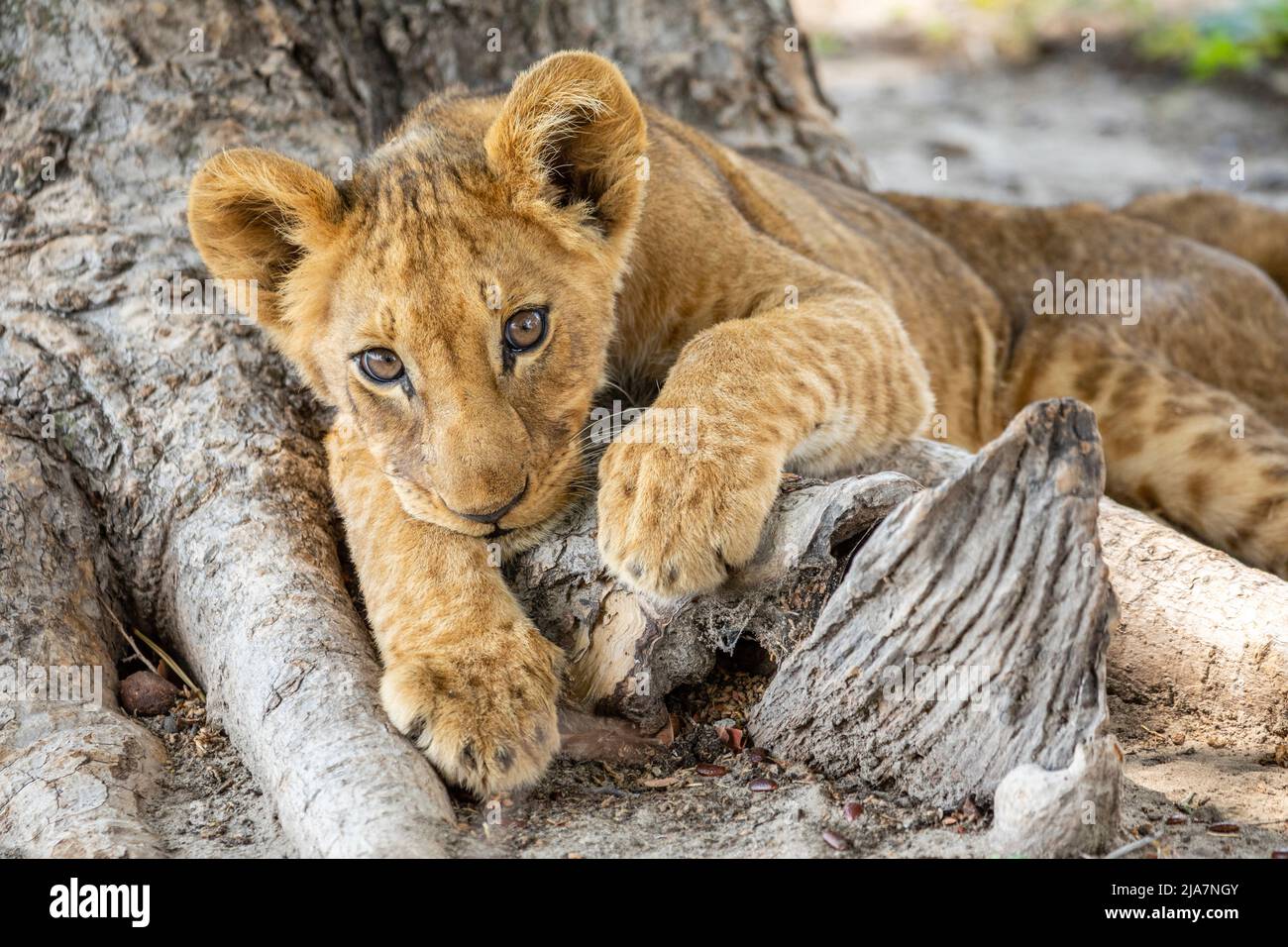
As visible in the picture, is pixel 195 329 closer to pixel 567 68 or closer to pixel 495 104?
pixel 495 104

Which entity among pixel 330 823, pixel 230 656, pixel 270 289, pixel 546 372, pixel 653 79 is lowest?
pixel 330 823

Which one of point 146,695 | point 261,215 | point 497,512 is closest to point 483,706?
point 497,512

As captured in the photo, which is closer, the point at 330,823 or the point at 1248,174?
the point at 330,823

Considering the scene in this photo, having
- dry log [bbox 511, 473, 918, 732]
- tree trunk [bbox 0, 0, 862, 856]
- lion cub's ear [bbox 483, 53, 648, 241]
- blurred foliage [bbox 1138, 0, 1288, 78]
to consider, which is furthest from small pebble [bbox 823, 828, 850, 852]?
blurred foliage [bbox 1138, 0, 1288, 78]

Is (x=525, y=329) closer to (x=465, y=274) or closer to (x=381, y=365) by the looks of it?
(x=465, y=274)

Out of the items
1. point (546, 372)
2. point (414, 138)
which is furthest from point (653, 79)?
point (546, 372)

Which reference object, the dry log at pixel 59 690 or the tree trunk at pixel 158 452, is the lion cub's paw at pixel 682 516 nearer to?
the tree trunk at pixel 158 452

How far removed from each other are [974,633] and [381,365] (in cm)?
162

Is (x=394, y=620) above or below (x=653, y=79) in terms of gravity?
below

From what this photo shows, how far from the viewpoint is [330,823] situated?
9.32ft

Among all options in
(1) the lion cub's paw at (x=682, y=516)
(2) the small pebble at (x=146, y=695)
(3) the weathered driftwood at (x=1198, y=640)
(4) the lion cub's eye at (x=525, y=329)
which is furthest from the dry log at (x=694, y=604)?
(2) the small pebble at (x=146, y=695)

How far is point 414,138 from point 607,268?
67cm

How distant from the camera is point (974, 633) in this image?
2824 mm

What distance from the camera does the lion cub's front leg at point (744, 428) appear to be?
310 cm
